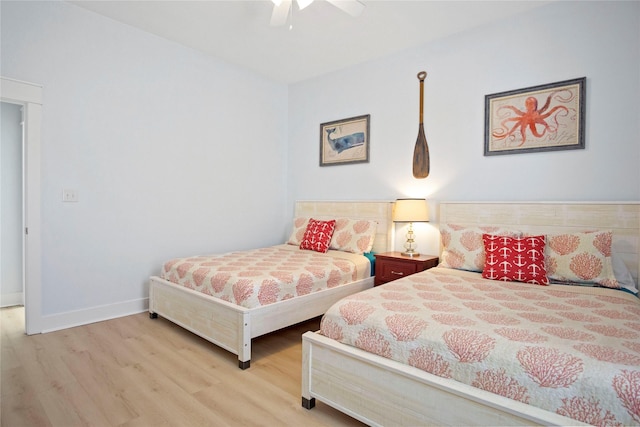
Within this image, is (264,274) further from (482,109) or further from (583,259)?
(482,109)

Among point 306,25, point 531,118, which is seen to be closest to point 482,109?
point 531,118

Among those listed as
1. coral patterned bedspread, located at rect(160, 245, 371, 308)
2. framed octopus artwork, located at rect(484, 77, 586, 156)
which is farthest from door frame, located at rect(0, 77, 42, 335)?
framed octopus artwork, located at rect(484, 77, 586, 156)

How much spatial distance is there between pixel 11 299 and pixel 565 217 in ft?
17.1

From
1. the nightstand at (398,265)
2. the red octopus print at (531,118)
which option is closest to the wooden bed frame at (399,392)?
the red octopus print at (531,118)

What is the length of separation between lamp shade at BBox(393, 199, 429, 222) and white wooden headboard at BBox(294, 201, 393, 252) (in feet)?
1.27

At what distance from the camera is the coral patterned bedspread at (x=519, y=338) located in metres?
1.11

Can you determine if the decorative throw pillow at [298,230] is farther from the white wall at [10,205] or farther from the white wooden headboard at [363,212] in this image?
the white wall at [10,205]

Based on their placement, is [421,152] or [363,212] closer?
[421,152]

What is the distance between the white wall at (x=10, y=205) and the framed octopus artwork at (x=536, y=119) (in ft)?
15.5

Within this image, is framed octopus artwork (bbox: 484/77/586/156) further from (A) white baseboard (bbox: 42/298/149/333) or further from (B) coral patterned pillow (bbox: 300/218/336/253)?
(A) white baseboard (bbox: 42/298/149/333)

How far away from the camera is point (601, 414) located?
1.08 metres

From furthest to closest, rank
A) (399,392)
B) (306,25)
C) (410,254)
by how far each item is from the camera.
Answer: (410,254)
(306,25)
(399,392)

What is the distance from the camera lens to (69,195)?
2895mm

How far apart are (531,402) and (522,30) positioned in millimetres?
2952
